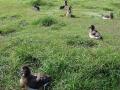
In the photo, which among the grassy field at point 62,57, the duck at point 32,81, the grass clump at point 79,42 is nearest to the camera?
the duck at point 32,81

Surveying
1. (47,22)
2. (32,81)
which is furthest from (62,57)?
(47,22)

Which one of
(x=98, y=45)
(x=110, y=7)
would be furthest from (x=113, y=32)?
(x=110, y=7)

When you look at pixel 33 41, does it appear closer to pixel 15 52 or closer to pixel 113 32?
pixel 15 52

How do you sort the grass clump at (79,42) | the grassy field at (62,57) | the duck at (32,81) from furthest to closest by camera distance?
the grass clump at (79,42) < the grassy field at (62,57) < the duck at (32,81)

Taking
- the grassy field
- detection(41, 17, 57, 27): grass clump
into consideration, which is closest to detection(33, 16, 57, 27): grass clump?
detection(41, 17, 57, 27): grass clump

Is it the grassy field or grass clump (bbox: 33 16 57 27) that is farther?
grass clump (bbox: 33 16 57 27)

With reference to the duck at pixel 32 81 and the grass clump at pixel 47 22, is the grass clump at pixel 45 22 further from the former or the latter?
the duck at pixel 32 81

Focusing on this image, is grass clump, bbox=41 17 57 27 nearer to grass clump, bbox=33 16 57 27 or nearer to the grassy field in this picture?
grass clump, bbox=33 16 57 27

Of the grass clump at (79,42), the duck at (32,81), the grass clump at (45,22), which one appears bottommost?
the grass clump at (45,22)

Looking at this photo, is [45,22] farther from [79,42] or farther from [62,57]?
[62,57]

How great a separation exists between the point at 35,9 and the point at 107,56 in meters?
19.8

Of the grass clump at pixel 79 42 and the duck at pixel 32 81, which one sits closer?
the duck at pixel 32 81

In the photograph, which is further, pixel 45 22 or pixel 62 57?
pixel 45 22

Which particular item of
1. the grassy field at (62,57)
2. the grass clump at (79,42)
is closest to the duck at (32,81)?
the grassy field at (62,57)
